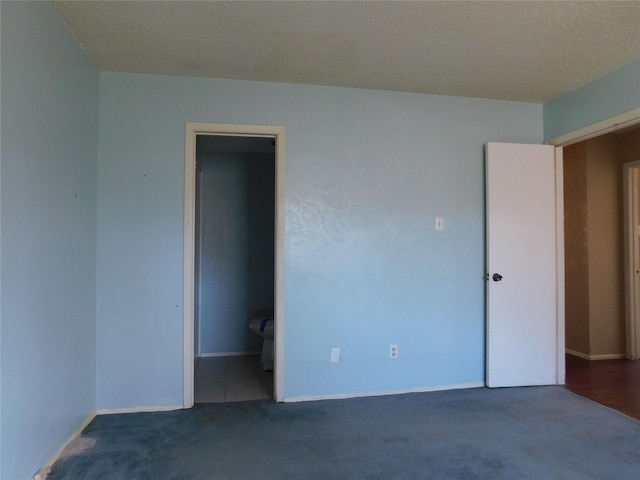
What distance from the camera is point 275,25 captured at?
82.7 inches

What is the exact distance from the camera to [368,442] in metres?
2.22

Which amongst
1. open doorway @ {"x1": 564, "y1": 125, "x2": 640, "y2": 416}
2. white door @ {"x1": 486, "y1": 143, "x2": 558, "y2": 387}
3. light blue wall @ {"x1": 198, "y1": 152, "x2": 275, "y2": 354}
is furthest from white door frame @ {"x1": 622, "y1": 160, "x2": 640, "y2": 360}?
light blue wall @ {"x1": 198, "y1": 152, "x2": 275, "y2": 354}

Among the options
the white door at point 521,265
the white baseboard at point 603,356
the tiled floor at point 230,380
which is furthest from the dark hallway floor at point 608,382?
the tiled floor at point 230,380

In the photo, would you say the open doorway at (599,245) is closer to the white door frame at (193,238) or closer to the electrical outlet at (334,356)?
the electrical outlet at (334,356)

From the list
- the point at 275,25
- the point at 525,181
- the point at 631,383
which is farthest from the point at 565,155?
the point at 275,25

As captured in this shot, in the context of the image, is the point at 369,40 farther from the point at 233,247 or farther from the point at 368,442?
the point at 233,247

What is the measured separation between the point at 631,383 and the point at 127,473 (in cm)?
386

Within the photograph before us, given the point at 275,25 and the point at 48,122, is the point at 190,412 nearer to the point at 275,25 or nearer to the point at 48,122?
the point at 48,122

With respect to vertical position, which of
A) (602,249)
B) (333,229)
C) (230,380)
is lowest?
(230,380)

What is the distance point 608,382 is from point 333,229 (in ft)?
8.93

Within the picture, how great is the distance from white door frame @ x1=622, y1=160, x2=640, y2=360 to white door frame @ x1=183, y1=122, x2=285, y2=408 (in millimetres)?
3741

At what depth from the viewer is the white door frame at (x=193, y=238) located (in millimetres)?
2709

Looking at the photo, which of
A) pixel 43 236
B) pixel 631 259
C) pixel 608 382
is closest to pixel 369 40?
pixel 43 236

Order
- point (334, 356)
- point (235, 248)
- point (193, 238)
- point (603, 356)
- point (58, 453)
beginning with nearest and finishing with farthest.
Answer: point (58, 453) < point (193, 238) < point (334, 356) < point (603, 356) < point (235, 248)
